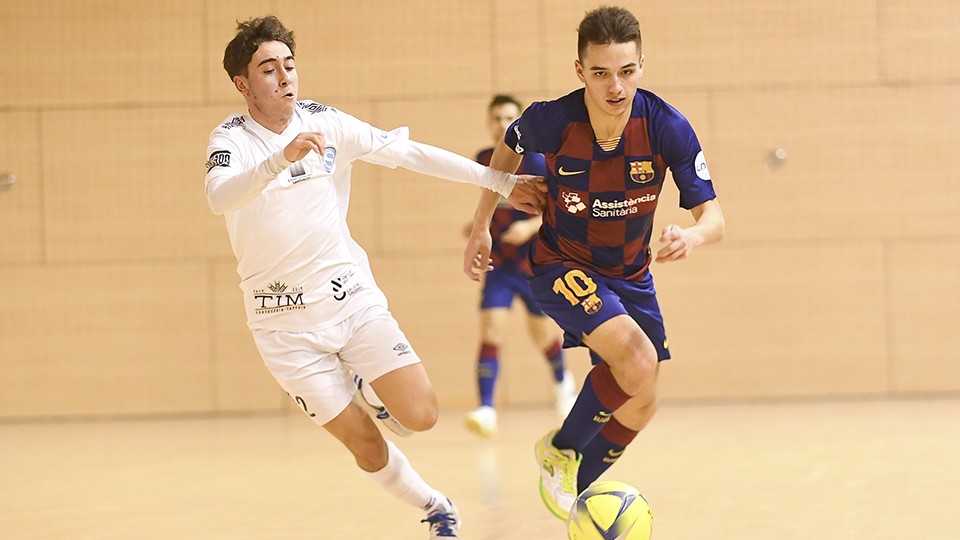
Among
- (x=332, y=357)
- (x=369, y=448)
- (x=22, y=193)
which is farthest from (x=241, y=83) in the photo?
(x=22, y=193)

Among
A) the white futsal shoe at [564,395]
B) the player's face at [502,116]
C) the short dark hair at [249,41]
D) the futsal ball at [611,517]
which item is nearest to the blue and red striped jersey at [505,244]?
the player's face at [502,116]

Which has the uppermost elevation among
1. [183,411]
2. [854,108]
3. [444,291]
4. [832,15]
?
[832,15]

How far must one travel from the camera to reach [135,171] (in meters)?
7.88

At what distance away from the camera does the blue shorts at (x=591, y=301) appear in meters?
3.80

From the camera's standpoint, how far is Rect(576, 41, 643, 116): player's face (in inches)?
143

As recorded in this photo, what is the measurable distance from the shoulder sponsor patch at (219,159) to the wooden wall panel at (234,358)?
14.1 feet

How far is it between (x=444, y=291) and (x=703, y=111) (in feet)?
6.92

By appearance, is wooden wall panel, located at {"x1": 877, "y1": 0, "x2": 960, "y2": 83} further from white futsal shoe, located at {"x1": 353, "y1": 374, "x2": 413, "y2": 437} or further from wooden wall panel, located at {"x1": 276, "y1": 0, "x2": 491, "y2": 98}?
white futsal shoe, located at {"x1": 353, "y1": 374, "x2": 413, "y2": 437}

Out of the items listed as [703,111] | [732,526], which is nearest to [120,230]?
[703,111]

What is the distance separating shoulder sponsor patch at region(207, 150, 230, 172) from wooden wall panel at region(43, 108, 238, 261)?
4295mm

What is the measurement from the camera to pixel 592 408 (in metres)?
3.96

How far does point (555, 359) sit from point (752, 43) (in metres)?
2.70

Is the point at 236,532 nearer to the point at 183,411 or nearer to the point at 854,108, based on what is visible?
the point at 183,411

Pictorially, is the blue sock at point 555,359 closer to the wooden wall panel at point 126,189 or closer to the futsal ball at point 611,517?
→ the wooden wall panel at point 126,189
